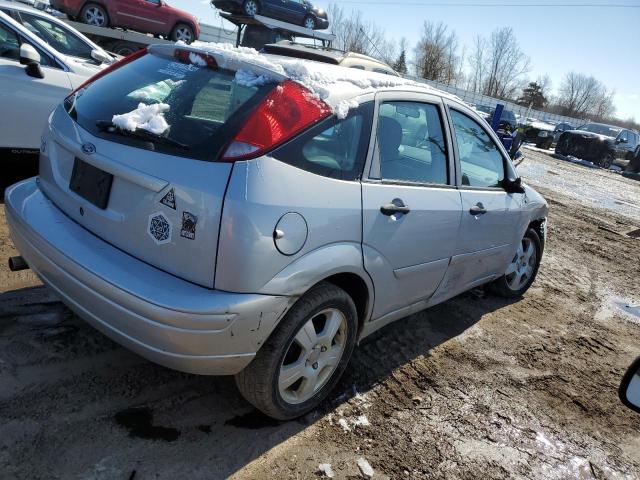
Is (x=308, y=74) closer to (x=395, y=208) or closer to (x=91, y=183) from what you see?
(x=395, y=208)

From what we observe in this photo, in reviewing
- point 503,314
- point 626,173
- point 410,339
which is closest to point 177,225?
point 410,339

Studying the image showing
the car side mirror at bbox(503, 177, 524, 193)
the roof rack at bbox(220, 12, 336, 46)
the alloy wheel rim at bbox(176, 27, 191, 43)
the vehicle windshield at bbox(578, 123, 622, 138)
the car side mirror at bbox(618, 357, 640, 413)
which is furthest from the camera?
the vehicle windshield at bbox(578, 123, 622, 138)

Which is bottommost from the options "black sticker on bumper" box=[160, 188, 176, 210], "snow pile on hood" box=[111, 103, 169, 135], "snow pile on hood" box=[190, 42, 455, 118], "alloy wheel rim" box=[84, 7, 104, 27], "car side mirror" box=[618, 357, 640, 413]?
"car side mirror" box=[618, 357, 640, 413]

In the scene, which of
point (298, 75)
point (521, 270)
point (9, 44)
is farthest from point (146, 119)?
point (9, 44)

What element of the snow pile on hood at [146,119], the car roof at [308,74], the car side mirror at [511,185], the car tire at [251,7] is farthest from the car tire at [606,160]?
the snow pile on hood at [146,119]

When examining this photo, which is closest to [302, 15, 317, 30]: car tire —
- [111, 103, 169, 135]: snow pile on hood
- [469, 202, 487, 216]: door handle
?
[469, 202, 487, 216]: door handle

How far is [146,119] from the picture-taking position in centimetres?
238

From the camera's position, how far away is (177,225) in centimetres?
213

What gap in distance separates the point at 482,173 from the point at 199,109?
226 cm

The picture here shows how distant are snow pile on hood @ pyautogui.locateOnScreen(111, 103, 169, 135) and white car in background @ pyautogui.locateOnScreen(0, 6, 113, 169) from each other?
315cm

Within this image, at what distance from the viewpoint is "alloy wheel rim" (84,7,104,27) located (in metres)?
13.2

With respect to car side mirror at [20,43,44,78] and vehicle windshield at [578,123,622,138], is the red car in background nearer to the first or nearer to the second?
car side mirror at [20,43,44,78]

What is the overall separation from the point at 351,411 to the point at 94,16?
13.9 meters

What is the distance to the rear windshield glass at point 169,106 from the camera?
224 centimetres
